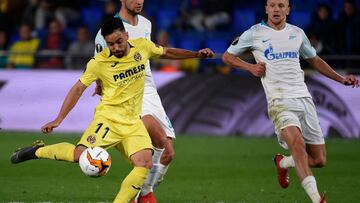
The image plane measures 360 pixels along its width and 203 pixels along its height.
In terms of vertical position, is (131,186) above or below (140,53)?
below

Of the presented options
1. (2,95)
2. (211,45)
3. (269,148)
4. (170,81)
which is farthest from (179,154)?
(211,45)

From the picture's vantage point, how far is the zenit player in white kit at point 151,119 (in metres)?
11.1

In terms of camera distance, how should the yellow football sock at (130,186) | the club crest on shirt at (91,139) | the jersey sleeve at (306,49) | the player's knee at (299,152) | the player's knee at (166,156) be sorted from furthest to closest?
1. the player's knee at (166,156)
2. the jersey sleeve at (306,49)
3. the player's knee at (299,152)
4. the club crest on shirt at (91,139)
5. the yellow football sock at (130,186)

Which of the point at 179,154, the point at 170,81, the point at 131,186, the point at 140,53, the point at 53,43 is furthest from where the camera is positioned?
the point at 53,43

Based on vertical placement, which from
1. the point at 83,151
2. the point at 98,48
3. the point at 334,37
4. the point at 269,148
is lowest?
the point at 269,148

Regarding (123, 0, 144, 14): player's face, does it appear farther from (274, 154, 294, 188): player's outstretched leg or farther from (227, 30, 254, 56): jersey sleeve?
(274, 154, 294, 188): player's outstretched leg

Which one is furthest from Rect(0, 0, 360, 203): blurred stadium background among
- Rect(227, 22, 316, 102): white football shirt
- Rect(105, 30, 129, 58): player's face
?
Rect(105, 30, 129, 58): player's face

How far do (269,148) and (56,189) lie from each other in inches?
260

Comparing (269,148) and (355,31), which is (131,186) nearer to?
(269,148)

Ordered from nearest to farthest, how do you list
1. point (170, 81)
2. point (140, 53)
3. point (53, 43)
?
point (140, 53), point (170, 81), point (53, 43)

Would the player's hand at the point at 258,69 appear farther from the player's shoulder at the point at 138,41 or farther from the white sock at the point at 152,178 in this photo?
the white sock at the point at 152,178

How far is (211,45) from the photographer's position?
23.3m

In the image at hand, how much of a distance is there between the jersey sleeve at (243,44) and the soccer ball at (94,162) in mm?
2269

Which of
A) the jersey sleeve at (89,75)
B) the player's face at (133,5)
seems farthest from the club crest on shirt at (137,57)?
the player's face at (133,5)
